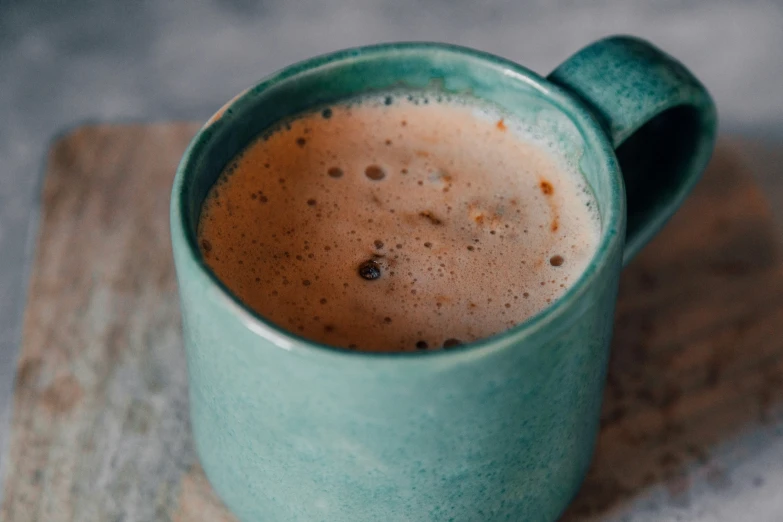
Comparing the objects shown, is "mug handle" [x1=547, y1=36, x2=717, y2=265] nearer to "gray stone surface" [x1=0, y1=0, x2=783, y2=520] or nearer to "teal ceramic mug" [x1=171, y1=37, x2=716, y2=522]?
"teal ceramic mug" [x1=171, y1=37, x2=716, y2=522]

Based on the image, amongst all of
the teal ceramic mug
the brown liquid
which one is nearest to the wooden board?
the teal ceramic mug

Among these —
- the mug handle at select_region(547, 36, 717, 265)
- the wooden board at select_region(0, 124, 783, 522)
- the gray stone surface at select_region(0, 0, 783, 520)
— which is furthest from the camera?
the gray stone surface at select_region(0, 0, 783, 520)

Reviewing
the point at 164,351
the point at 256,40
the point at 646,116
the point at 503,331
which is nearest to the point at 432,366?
the point at 503,331

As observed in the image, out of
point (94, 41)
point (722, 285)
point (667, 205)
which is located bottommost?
point (94, 41)

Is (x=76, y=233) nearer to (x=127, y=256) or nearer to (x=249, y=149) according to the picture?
(x=127, y=256)

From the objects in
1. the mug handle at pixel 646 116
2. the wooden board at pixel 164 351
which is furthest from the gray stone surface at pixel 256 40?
the mug handle at pixel 646 116

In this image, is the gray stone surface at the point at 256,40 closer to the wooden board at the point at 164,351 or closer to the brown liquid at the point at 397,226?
the wooden board at the point at 164,351

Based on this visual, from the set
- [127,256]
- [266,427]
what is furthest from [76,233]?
[266,427]
